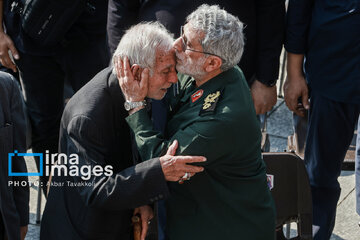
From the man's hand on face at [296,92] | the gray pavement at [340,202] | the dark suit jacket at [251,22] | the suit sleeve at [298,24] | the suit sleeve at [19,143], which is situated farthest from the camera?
the gray pavement at [340,202]

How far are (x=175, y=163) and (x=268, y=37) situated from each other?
1.23 m

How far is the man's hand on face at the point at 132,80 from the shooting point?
7.63ft

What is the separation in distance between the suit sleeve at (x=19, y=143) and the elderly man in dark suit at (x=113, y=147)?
0.84 feet

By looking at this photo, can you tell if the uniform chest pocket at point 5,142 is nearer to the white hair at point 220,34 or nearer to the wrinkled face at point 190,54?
the wrinkled face at point 190,54

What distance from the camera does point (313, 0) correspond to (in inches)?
129

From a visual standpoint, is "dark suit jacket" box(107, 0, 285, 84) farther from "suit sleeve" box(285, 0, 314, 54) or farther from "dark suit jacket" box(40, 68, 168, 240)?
"dark suit jacket" box(40, 68, 168, 240)

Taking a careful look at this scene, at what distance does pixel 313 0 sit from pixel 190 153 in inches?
56.9

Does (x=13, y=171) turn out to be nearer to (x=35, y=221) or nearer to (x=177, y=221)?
(x=177, y=221)

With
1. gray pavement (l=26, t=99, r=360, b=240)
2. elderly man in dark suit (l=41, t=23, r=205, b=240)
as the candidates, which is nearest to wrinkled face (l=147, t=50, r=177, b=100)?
elderly man in dark suit (l=41, t=23, r=205, b=240)

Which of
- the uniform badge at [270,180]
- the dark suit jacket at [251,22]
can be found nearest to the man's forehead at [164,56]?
the dark suit jacket at [251,22]

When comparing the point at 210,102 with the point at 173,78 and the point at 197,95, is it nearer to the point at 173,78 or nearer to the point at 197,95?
the point at 197,95

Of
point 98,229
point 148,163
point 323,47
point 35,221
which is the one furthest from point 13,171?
point 323,47

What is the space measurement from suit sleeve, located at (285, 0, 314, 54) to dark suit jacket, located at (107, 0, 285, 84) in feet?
0.19

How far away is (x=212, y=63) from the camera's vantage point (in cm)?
241
